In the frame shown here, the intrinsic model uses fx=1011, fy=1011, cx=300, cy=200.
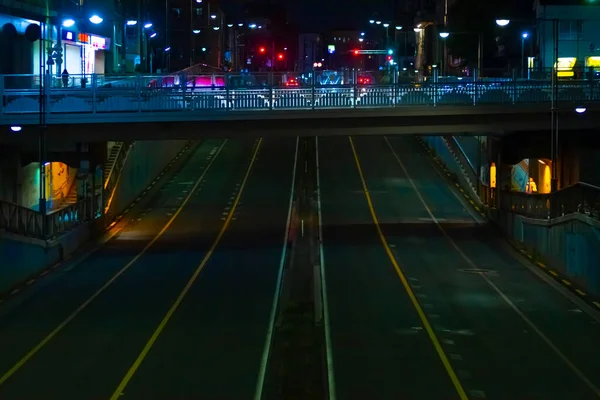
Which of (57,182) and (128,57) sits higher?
(128,57)

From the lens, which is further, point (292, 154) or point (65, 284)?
point (292, 154)

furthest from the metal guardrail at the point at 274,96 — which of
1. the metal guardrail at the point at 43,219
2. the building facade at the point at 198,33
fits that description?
the building facade at the point at 198,33

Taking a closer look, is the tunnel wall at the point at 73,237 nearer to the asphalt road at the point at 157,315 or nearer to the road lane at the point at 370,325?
the asphalt road at the point at 157,315

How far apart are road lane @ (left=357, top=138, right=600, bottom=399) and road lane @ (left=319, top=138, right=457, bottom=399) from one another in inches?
24.8

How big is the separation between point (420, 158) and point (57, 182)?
2433 cm

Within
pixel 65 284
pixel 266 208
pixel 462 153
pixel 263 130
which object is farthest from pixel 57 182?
pixel 462 153

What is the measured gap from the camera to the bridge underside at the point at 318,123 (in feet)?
123

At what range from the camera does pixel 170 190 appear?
177ft

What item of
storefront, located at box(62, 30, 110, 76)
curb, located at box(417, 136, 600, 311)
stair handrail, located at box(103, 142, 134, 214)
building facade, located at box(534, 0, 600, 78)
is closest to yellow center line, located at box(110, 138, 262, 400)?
stair handrail, located at box(103, 142, 134, 214)

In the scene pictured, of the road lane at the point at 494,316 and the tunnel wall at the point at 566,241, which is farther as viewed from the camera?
the tunnel wall at the point at 566,241

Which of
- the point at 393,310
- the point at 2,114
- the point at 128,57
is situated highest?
the point at 128,57

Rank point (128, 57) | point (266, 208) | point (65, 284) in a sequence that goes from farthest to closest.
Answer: point (128, 57)
point (266, 208)
point (65, 284)

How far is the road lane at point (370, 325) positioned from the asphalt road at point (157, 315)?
1.79 metres

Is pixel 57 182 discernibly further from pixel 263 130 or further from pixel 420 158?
pixel 420 158
